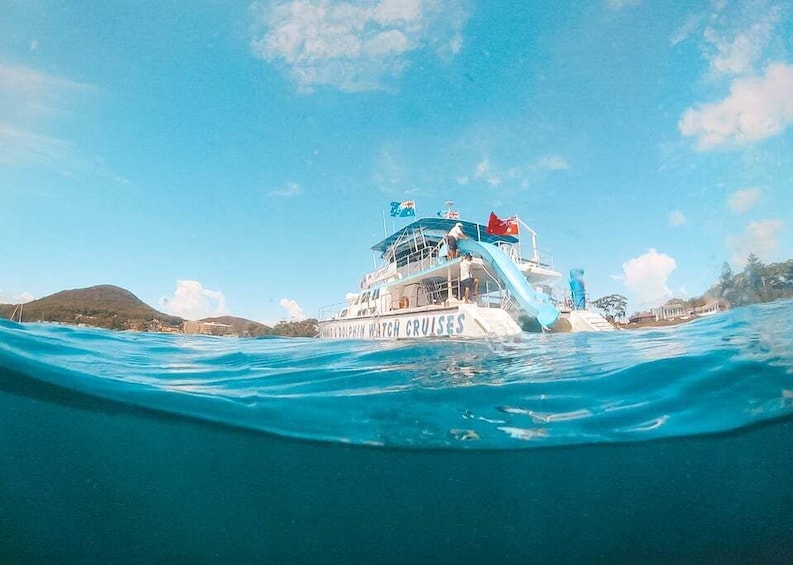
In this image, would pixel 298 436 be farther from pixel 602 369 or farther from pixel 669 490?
pixel 669 490

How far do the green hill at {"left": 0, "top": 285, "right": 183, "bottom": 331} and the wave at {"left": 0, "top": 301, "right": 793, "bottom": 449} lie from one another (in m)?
0.48

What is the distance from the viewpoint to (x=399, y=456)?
637cm

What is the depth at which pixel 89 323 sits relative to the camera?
7.34 metres

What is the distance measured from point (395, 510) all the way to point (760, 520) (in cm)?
676

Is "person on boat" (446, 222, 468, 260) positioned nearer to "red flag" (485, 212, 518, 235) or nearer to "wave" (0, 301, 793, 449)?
"red flag" (485, 212, 518, 235)

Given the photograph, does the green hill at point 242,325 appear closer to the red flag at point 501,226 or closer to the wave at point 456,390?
the wave at point 456,390

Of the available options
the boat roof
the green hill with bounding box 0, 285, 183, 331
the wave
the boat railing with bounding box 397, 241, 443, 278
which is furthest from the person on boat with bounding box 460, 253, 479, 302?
the green hill with bounding box 0, 285, 183, 331

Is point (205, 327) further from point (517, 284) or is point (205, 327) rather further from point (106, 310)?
point (517, 284)

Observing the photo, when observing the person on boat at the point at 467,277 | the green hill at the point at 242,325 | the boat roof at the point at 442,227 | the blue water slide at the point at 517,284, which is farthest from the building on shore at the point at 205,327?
the boat roof at the point at 442,227

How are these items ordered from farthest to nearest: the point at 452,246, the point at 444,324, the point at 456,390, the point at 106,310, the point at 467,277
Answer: the point at 452,246
the point at 467,277
the point at 444,324
the point at 106,310
the point at 456,390

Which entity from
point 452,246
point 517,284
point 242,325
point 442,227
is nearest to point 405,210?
point 442,227

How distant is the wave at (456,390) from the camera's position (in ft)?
19.1

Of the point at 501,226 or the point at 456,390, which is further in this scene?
the point at 501,226

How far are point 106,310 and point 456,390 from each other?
21.8 ft
